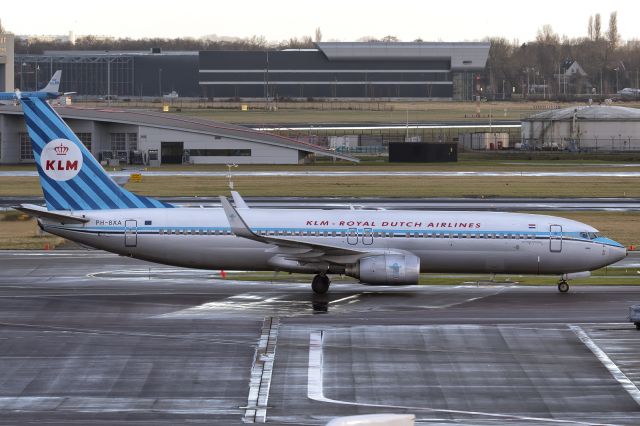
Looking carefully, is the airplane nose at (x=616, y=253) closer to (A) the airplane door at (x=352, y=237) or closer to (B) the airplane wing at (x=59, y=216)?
(A) the airplane door at (x=352, y=237)

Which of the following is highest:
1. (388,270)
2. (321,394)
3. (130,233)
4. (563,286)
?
(130,233)

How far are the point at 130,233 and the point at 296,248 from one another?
6.44m

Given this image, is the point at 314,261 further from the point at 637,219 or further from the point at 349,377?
the point at 637,219

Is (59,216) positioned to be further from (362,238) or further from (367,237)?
(367,237)

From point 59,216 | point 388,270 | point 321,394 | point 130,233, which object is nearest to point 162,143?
point 59,216

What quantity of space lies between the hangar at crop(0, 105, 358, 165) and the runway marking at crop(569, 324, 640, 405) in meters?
73.4

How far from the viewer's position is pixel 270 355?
31.9m

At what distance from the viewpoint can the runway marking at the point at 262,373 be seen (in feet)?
84.1

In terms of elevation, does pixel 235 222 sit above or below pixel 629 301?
above

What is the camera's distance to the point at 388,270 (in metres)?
41.5

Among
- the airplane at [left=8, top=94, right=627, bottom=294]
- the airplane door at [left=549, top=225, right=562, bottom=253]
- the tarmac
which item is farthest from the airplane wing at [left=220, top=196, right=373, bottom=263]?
the airplane door at [left=549, top=225, right=562, bottom=253]

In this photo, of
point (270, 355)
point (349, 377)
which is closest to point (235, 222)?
point (270, 355)

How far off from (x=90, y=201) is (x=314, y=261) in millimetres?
9186

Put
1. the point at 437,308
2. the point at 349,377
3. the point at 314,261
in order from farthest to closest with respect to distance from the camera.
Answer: the point at 314,261 < the point at 437,308 < the point at 349,377
